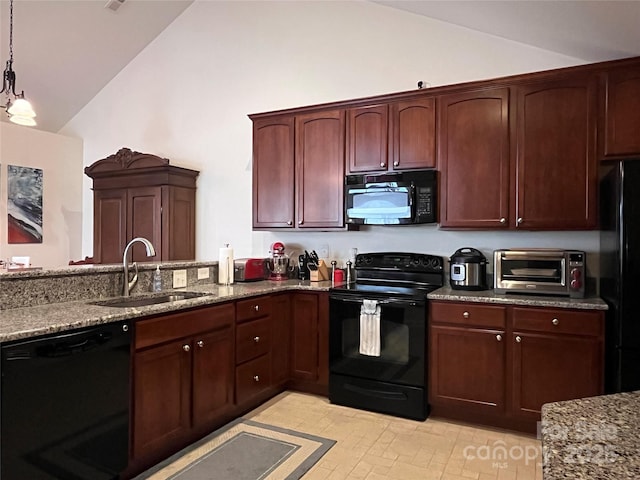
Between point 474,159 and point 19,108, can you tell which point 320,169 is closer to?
point 474,159

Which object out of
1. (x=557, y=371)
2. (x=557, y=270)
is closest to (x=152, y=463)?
(x=557, y=371)

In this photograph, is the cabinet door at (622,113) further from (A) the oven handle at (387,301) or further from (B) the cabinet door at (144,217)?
(B) the cabinet door at (144,217)

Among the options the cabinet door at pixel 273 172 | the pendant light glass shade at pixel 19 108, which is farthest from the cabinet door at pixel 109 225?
the cabinet door at pixel 273 172

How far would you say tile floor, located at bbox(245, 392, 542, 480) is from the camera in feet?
7.84

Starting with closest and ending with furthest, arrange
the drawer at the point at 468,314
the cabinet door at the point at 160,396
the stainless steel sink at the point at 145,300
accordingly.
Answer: the cabinet door at the point at 160,396 < the stainless steel sink at the point at 145,300 < the drawer at the point at 468,314

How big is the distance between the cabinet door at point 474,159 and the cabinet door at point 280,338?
56.6 inches

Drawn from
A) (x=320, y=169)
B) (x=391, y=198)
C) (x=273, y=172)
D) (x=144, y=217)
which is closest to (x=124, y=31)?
(x=144, y=217)

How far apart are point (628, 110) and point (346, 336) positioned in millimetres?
2449

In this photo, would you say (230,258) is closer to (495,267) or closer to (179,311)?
(179,311)

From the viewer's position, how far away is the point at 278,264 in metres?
4.00

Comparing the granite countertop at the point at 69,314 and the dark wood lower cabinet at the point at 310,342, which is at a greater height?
the granite countertop at the point at 69,314

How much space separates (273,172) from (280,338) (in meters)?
1.51

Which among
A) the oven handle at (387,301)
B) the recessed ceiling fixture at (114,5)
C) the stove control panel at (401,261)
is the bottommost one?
the oven handle at (387,301)

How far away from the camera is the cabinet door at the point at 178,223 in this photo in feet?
15.2
